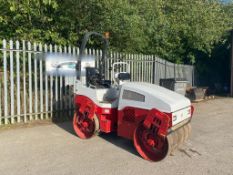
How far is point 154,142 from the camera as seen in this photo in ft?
15.7

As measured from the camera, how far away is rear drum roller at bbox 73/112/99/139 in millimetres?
5527

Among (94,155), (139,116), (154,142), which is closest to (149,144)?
(154,142)

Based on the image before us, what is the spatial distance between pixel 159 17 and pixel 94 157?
10878 millimetres

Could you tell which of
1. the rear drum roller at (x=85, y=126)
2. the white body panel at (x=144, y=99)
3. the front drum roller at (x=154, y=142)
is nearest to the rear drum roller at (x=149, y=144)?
the front drum roller at (x=154, y=142)

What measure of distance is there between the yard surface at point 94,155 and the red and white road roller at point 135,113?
0.27 meters

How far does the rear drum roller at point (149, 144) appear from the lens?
4.67 meters

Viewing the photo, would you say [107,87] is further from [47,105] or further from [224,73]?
[224,73]

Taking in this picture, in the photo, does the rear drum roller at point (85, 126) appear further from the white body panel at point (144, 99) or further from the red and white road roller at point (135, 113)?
the white body panel at point (144, 99)

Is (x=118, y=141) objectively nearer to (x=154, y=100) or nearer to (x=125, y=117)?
(x=125, y=117)

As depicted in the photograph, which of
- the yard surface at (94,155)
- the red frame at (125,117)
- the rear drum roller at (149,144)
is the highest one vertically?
the red frame at (125,117)

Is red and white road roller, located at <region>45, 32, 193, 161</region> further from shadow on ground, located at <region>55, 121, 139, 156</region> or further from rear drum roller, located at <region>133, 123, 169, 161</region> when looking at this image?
shadow on ground, located at <region>55, 121, 139, 156</region>

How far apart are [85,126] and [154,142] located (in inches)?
67.2

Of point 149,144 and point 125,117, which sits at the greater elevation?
point 125,117

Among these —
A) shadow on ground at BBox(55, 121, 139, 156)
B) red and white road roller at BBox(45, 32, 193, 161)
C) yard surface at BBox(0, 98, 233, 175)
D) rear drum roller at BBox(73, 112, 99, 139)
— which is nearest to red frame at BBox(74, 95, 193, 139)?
red and white road roller at BBox(45, 32, 193, 161)
